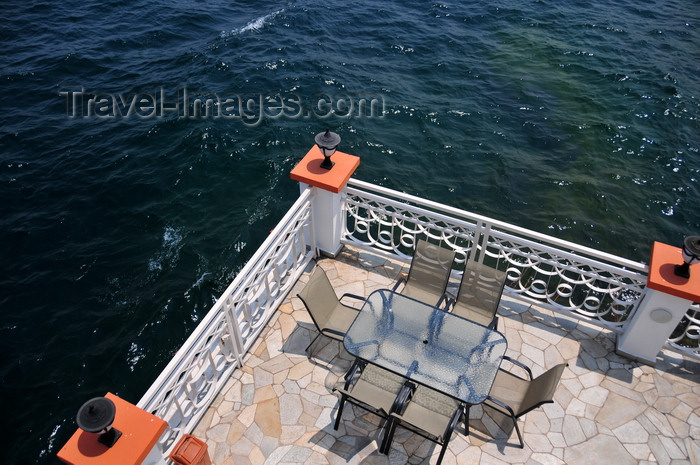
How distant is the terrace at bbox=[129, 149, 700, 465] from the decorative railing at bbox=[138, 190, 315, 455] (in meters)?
0.02

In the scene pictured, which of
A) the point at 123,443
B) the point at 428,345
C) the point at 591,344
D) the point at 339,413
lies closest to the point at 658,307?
the point at 591,344

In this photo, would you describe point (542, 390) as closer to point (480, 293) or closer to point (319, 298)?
point (480, 293)

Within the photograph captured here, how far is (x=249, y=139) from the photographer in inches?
552

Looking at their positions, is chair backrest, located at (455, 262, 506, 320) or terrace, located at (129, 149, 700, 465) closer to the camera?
terrace, located at (129, 149, 700, 465)

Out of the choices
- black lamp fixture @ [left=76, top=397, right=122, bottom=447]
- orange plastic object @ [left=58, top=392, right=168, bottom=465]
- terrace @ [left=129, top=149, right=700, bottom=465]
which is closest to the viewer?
black lamp fixture @ [left=76, top=397, right=122, bottom=447]

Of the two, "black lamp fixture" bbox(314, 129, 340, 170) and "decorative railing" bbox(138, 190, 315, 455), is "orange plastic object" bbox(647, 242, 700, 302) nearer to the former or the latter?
"black lamp fixture" bbox(314, 129, 340, 170)

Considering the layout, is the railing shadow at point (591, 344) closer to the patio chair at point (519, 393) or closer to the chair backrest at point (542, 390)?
the patio chair at point (519, 393)

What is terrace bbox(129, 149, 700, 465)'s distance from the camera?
5473mm

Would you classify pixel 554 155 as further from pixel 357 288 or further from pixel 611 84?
pixel 357 288

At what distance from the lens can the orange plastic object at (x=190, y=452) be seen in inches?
200

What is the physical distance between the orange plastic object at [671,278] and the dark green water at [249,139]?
5.91 m

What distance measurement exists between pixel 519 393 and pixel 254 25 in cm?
1796

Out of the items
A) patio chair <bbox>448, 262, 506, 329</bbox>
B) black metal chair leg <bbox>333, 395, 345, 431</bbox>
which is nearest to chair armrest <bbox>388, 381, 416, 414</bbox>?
black metal chair leg <bbox>333, 395, 345, 431</bbox>

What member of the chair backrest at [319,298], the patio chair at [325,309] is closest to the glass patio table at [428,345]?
the patio chair at [325,309]
